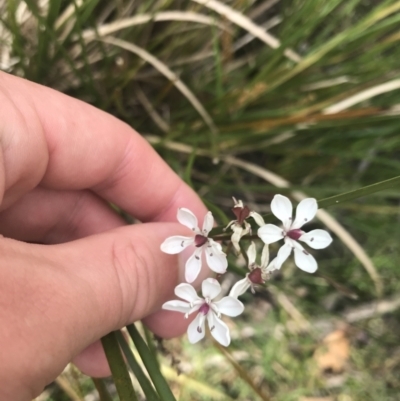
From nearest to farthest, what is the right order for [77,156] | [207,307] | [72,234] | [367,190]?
[367,190] → [207,307] → [77,156] → [72,234]

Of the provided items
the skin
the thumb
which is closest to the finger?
the skin

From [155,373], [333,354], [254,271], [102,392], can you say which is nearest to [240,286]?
[254,271]

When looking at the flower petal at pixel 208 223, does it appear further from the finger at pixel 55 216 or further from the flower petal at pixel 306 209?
the finger at pixel 55 216

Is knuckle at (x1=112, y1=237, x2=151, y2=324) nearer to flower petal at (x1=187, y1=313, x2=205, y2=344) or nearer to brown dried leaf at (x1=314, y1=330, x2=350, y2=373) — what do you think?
flower petal at (x1=187, y1=313, x2=205, y2=344)

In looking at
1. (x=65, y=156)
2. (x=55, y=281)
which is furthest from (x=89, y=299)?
(x=65, y=156)

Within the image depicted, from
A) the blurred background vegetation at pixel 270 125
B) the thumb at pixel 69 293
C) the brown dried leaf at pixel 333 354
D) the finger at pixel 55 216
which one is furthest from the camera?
the brown dried leaf at pixel 333 354

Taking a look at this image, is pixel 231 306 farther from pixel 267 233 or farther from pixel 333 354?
pixel 333 354

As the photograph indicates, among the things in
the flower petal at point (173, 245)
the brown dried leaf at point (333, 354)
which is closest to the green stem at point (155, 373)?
the flower petal at point (173, 245)
